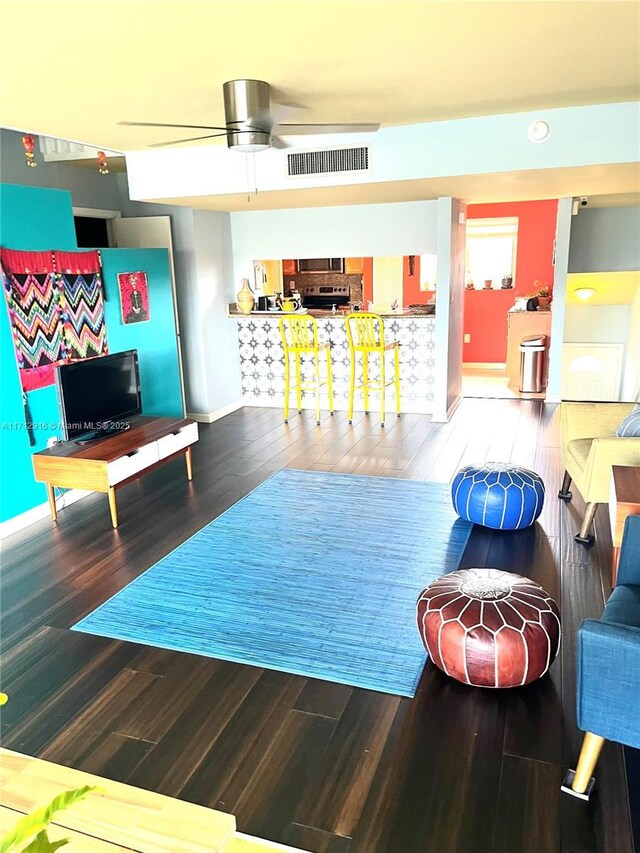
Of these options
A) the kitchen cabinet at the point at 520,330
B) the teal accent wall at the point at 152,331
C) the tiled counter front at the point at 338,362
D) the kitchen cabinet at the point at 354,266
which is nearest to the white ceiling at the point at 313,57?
the teal accent wall at the point at 152,331

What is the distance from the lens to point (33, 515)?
446cm

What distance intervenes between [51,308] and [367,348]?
3.02m

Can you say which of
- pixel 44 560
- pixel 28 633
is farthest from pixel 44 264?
pixel 28 633

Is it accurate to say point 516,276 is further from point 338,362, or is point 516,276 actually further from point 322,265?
point 338,362

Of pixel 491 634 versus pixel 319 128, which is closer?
pixel 491 634

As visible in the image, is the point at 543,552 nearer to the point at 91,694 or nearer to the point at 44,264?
the point at 91,694

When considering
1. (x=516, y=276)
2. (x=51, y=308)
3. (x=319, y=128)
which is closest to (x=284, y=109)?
→ (x=319, y=128)

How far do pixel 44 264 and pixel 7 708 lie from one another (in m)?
2.97

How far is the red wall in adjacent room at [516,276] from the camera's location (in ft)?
28.6

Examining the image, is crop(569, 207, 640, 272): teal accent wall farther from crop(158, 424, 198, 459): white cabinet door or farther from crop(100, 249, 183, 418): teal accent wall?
crop(158, 424, 198, 459): white cabinet door

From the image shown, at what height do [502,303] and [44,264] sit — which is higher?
[44,264]

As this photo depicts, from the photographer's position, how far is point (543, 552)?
3713 millimetres

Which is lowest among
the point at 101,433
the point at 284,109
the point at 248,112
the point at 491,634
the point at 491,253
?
the point at 491,634

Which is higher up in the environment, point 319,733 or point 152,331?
point 152,331
